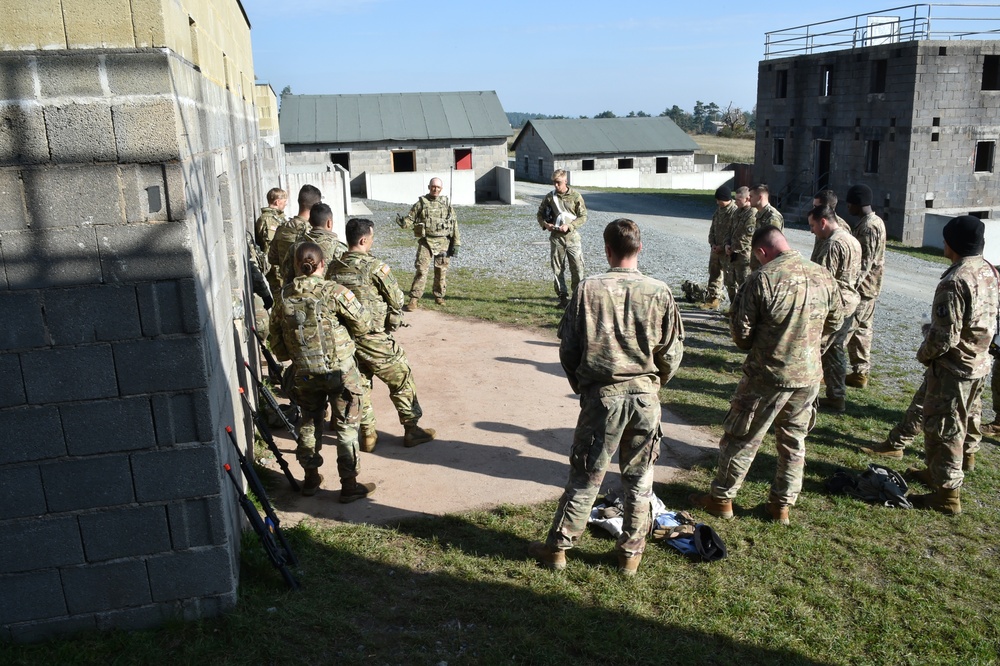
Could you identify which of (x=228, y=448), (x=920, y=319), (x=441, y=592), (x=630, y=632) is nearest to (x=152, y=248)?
(x=228, y=448)

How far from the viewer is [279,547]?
193 inches

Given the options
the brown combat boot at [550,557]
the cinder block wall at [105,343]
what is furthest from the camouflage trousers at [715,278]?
the cinder block wall at [105,343]

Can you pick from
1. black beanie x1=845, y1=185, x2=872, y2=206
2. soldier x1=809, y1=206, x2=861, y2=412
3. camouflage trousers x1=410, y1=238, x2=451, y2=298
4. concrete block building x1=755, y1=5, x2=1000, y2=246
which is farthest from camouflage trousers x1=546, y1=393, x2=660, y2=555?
concrete block building x1=755, y1=5, x2=1000, y2=246

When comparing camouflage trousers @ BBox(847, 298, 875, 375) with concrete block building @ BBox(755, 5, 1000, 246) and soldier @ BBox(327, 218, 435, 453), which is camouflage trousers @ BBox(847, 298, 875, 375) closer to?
soldier @ BBox(327, 218, 435, 453)

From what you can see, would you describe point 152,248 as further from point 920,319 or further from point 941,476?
point 920,319

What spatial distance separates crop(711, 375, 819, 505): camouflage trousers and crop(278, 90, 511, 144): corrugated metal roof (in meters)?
30.0

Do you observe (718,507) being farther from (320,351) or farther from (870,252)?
(870,252)

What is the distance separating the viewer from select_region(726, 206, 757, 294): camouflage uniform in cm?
988

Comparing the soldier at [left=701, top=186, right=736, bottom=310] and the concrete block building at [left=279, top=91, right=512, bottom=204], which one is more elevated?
the concrete block building at [left=279, top=91, right=512, bottom=204]

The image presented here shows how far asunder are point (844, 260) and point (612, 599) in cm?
408

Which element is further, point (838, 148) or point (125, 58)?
point (838, 148)

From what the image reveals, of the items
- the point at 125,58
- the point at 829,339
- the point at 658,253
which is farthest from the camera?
the point at 658,253

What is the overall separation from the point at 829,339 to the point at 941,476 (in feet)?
4.77

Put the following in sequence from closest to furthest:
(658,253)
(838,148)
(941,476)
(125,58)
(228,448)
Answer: (125,58)
(228,448)
(941,476)
(658,253)
(838,148)
